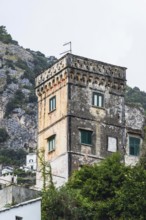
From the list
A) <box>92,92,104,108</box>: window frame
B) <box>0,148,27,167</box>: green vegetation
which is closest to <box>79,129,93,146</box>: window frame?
<box>92,92,104,108</box>: window frame

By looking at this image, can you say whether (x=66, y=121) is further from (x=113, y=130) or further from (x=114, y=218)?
(x=114, y=218)

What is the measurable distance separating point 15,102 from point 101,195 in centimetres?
13695

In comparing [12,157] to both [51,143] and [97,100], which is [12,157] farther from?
[51,143]

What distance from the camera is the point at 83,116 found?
6053cm

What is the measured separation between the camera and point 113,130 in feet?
203

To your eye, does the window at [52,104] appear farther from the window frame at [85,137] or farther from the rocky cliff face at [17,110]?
the rocky cliff face at [17,110]

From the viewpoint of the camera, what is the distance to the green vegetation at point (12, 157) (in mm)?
171000

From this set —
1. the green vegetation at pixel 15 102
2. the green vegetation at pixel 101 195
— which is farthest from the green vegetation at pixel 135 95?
the green vegetation at pixel 101 195

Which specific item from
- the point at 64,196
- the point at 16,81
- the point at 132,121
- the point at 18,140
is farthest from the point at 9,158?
the point at 64,196

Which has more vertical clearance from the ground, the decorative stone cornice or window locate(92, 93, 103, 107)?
the decorative stone cornice

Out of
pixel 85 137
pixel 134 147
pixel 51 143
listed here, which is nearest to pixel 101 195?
pixel 85 137

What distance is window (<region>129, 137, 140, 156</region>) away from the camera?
62.2m

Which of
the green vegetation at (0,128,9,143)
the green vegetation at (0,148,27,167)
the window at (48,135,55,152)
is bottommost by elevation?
the window at (48,135,55,152)

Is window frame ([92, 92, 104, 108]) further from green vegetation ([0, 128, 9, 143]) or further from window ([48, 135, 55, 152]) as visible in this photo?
green vegetation ([0, 128, 9, 143])
